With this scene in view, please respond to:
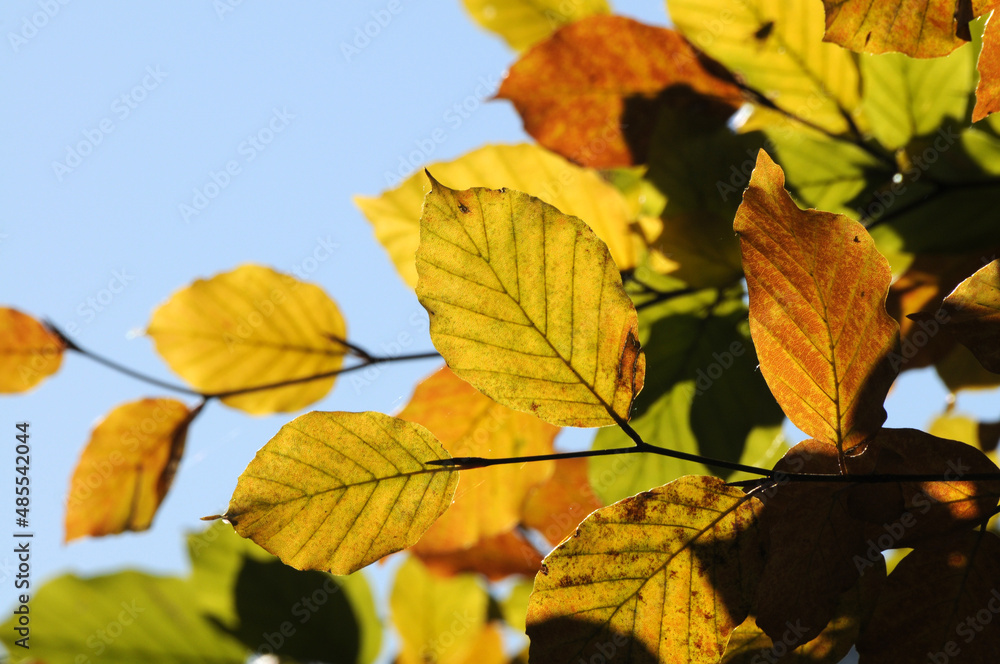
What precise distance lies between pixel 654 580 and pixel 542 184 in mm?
371

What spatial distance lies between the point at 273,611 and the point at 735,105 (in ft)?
2.25

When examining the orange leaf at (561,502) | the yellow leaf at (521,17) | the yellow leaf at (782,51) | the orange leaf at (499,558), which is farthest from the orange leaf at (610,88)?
the orange leaf at (499,558)

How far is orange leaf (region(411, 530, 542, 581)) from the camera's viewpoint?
0.95m

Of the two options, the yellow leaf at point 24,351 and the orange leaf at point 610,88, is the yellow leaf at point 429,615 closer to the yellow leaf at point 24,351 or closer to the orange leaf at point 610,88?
the yellow leaf at point 24,351

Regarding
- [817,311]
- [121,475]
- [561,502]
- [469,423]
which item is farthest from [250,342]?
[817,311]

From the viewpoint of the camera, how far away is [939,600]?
1.18 feet

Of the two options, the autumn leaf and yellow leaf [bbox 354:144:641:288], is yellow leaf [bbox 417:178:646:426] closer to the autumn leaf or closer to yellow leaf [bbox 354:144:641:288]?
the autumn leaf

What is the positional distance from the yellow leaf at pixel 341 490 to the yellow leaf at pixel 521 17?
56 centimetres

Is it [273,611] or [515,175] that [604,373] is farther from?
[273,611]

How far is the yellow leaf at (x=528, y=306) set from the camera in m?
0.34

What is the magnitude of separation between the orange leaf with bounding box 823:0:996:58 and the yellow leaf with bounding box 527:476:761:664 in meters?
0.25

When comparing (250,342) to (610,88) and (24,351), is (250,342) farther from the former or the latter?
(610,88)

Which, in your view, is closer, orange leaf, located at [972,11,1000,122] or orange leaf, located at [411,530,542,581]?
orange leaf, located at [972,11,1000,122]

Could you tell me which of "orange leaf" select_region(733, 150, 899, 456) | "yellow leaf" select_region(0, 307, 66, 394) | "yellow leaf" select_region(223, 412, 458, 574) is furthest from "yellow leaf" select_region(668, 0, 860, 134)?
"yellow leaf" select_region(0, 307, 66, 394)
